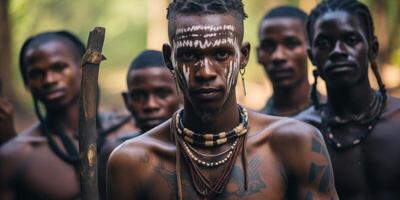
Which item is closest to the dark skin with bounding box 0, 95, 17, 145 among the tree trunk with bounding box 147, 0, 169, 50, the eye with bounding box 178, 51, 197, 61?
the eye with bounding box 178, 51, 197, 61

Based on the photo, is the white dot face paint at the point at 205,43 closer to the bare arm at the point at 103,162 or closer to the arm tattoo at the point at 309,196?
the arm tattoo at the point at 309,196

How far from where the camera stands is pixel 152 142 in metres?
5.40

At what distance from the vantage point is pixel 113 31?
3055cm

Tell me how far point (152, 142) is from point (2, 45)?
40.7ft

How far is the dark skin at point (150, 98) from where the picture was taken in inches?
317

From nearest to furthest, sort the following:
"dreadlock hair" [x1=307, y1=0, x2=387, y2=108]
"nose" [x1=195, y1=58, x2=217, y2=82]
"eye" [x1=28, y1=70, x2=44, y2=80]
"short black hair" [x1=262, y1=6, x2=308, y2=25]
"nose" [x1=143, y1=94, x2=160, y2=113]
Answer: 1. "nose" [x1=195, y1=58, x2=217, y2=82]
2. "dreadlock hair" [x1=307, y1=0, x2=387, y2=108]
3. "nose" [x1=143, y1=94, x2=160, y2=113]
4. "eye" [x1=28, y1=70, x2=44, y2=80]
5. "short black hair" [x1=262, y1=6, x2=308, y2=25]

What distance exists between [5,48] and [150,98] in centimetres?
970

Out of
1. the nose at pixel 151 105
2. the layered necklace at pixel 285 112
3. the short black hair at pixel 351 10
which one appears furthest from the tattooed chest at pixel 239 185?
the layered necklace at pixel 285 112

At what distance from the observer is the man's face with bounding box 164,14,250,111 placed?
5.10m

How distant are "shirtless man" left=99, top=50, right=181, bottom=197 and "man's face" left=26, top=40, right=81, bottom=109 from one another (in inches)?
18.8

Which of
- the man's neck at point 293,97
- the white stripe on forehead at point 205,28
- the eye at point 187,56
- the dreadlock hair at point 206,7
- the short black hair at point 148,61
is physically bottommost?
the man's neck at point 293,97

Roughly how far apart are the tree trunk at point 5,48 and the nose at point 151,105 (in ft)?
27.3

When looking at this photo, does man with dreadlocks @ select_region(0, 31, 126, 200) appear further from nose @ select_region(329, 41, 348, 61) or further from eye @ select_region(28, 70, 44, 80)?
nose @ select_region(329, 41, 348, 61)

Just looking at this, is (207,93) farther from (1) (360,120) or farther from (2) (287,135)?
(1) (360,120)
